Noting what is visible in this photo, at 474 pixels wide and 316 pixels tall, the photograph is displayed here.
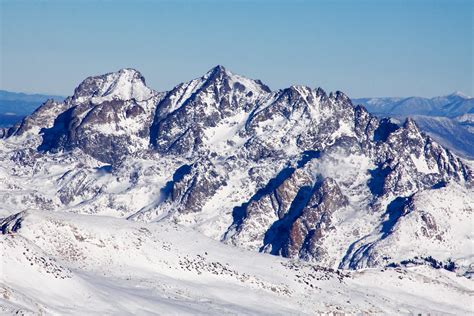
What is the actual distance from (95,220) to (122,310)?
145ft

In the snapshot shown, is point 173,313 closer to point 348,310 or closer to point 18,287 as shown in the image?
point 18,287

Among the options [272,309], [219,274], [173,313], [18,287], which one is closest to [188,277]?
[219,274]

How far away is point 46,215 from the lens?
169 meters

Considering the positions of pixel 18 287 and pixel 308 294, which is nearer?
pixel 18 287

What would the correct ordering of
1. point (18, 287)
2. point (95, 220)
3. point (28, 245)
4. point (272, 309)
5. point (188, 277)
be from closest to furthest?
point (18, 287)
point (28, 245)
point (272, 309)
point (188, 277)
point (95, 220)

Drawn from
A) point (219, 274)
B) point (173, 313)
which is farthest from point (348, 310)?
point (173, 313)

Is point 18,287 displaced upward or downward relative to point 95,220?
downward

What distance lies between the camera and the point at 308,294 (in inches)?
6417

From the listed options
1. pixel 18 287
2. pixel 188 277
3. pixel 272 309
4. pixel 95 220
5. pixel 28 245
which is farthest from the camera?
pixel 95 220

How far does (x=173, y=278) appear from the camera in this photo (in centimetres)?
16112

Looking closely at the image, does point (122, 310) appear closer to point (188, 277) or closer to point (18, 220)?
point (188, 277)

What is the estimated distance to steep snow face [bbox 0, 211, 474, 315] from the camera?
447 ft

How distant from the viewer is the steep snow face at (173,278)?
447ft

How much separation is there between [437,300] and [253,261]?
34534 millimetres
